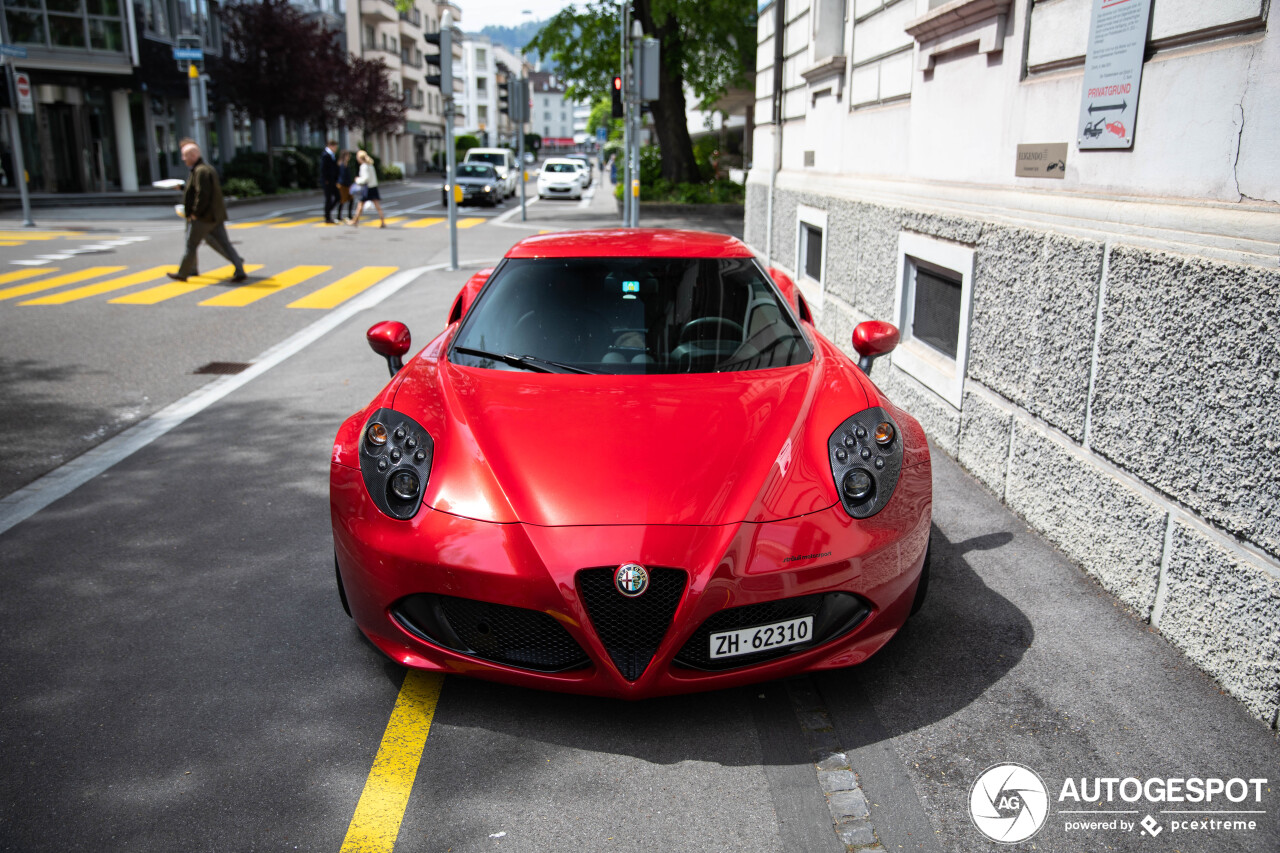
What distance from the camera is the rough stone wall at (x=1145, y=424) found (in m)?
3.12

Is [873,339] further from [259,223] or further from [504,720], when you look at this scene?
[259,223]

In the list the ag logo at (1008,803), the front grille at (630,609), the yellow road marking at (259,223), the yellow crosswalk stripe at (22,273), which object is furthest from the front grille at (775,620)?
the yellow road marking at (259,223)

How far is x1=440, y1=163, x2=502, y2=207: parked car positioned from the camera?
31.7 m

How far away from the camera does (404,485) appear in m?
3.12

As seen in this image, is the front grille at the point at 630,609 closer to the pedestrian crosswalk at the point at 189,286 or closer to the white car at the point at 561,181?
the pedestrian crosswalk at the point at 189,286

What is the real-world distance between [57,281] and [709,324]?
12.6 meters

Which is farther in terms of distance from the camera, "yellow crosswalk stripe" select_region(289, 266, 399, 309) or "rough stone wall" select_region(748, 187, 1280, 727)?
"yellow crosswalk stripe" select_region(289, 266, 399, 309)

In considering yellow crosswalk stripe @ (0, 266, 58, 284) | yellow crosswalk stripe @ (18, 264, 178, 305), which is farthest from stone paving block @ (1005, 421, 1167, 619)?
yellow crosswalk stripe @ (0, 266, 58, 284)

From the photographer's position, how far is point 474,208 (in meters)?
32.6

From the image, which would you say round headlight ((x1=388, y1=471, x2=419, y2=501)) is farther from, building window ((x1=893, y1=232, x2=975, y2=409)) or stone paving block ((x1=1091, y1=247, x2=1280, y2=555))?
building window ((x1=893, y1=232, x2=975, y2=409))

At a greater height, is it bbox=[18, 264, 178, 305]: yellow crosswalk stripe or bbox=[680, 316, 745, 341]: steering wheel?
bbox=[680, 316, 745, 341]: steering wheel

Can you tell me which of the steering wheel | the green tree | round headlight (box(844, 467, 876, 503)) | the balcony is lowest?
round headlight (box(844, 467, 876, 503))

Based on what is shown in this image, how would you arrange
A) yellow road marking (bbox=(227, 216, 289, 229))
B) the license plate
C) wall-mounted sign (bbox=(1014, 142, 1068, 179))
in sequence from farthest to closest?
yellow road marking (bbox=(227, 216, 289, 229))
wall-mounted sign (bbox=(1014, 142, 1068, 179))
the license plate

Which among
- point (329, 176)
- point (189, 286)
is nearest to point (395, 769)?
point (189, 286)
